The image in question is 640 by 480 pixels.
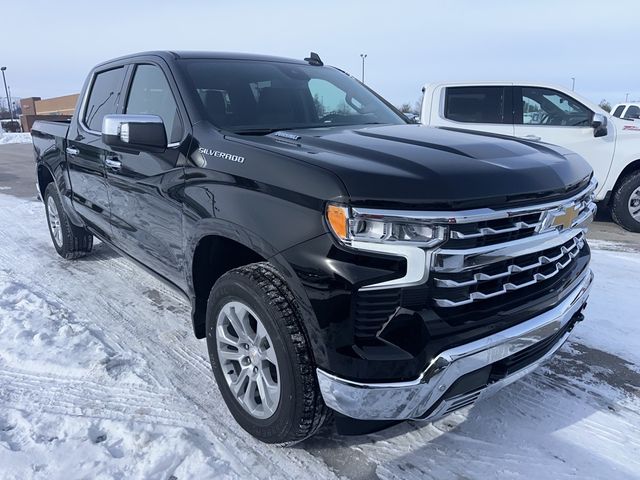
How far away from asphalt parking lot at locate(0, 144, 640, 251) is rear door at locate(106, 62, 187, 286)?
17.8 feet

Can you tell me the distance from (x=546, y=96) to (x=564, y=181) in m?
5.40

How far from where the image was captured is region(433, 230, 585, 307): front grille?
6.47ft

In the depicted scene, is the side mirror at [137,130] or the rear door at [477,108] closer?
the side mirror at [137,130]

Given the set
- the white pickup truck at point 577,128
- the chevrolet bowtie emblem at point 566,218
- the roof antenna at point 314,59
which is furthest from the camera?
the white pickup truck at point 577,128

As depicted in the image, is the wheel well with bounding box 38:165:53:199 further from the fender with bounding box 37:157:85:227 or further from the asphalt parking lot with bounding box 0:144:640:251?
the asphalt parking lot with bounding box 0:144:640:251

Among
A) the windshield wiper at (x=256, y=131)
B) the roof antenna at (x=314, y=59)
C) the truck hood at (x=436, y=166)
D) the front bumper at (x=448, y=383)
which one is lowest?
the front bumper at (x=448, y=383)

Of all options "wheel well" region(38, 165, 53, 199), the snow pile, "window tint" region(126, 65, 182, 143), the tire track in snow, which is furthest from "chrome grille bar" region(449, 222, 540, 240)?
the snow pile

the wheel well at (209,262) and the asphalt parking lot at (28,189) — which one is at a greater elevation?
the wheel well at (209,262)

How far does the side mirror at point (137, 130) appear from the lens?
2.80m

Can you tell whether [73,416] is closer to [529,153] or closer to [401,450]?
[401,450]

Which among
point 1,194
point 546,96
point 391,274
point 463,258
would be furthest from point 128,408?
point 1,194

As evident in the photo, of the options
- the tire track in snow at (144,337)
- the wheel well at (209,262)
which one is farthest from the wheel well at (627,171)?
the wheel well at (209,262)

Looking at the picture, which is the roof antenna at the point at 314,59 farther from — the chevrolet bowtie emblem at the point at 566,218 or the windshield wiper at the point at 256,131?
the chevrolet bowtie emblem at the point at 566,218

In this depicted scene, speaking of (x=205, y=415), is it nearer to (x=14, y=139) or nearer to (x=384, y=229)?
(x=384, y=229)
